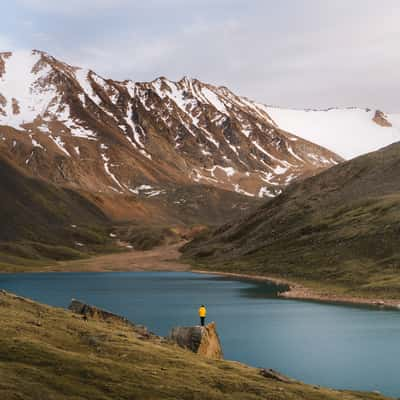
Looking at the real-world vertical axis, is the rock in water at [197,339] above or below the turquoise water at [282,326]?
above

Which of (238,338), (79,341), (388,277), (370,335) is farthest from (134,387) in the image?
(388,277)

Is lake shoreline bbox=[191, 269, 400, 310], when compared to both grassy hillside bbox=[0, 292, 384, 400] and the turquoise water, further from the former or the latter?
grassy hillside bbox=[0, 292, 384, 400]

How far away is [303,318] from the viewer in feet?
305

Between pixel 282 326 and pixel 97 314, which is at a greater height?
pixel 97 314

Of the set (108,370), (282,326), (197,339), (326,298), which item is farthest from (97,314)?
(326,298)

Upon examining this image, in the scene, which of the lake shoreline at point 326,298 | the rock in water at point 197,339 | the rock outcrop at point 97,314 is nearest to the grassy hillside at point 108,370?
the rock in water at point 197,339

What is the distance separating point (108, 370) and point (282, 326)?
2077 inches

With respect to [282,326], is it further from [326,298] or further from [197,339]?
[326,298]

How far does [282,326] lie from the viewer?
83938 mm

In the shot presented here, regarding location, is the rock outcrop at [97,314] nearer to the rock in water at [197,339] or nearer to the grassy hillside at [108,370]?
the rock in water at [197,339]

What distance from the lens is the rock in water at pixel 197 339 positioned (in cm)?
4838

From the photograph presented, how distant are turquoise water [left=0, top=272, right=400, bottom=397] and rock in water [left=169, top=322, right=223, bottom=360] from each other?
28.0ft

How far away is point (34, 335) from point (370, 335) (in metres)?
47.3

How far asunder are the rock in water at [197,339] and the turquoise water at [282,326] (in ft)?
28.0
